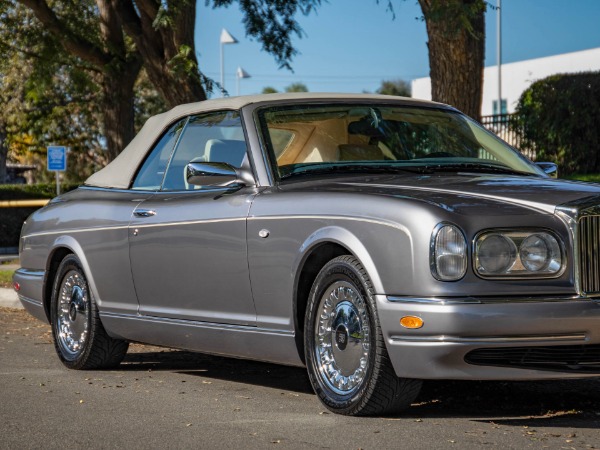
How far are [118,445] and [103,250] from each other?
2.79 meters

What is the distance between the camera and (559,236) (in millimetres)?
5578

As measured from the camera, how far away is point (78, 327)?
843 cm

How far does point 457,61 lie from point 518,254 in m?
7.51

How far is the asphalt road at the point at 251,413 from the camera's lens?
5422 millimetres

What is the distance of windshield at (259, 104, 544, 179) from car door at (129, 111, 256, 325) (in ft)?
0.88

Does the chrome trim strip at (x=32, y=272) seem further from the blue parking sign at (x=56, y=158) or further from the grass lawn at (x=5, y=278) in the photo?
the blue parking sign at (x=56, y=158)

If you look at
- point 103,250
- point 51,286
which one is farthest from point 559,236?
→ point 51,286

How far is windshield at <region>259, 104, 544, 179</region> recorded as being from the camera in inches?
270

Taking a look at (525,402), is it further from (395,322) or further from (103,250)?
(103,250)

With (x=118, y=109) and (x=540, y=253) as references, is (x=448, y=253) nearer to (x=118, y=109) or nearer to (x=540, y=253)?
(x=540, y=253)

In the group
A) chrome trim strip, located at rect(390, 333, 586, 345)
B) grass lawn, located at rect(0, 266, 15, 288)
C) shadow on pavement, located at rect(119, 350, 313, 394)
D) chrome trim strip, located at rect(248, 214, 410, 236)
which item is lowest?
grass lawn, located at rect(0, 266, 15, 288)

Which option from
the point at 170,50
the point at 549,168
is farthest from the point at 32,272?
the point at 170,50

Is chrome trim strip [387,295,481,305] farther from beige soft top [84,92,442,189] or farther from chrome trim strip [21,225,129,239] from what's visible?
chrome trim strip [21,225,129,239]

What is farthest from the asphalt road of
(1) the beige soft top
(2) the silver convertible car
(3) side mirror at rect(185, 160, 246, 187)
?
(1) the beige soft top
